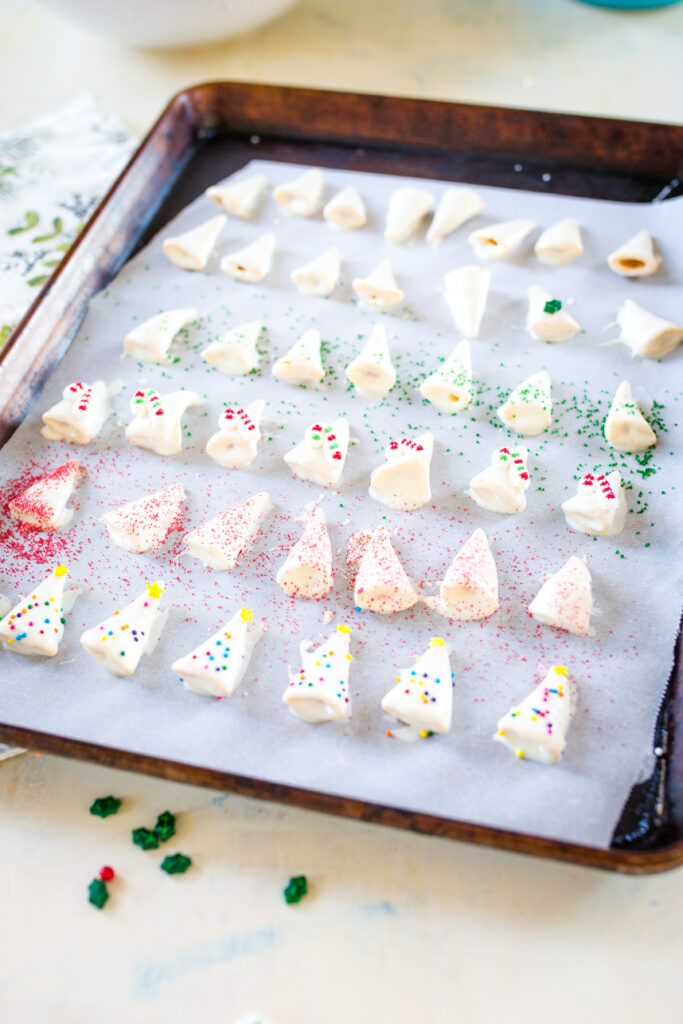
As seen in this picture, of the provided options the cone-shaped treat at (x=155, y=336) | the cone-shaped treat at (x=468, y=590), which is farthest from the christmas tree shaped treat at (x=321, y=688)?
the cone-shaped treat at (x=155, y=336)

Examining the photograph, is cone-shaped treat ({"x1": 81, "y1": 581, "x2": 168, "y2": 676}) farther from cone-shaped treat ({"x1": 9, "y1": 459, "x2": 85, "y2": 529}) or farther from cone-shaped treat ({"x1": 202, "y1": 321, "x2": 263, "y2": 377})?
cone-shaped treat ({"x1": 202, "y1": 321, "x2": 263, "y2": 377})

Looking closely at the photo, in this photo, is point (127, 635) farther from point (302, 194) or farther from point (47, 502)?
point (302, 194)

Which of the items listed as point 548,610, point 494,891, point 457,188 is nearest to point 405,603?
point 548,610

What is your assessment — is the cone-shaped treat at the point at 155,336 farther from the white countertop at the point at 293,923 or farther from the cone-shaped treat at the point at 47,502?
the white countertop at the point at 293,923

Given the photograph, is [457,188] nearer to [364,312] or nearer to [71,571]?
[364,312]

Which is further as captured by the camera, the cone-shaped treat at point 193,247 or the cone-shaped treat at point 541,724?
the cone-shaped treat at point 193,247

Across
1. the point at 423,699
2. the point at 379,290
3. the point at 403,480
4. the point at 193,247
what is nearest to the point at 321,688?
the point at 423,699
